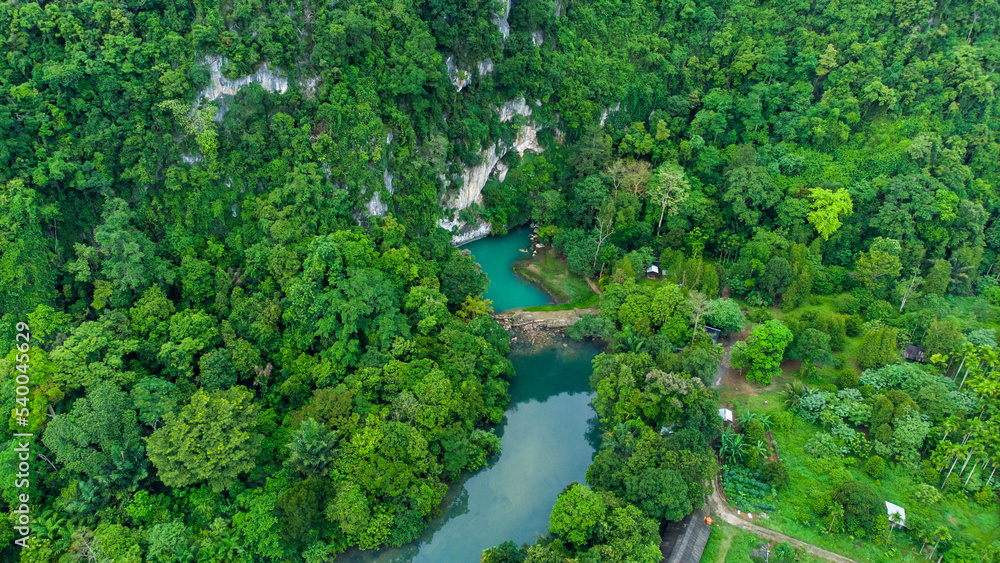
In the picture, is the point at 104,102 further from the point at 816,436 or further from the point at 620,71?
the point at 816,436

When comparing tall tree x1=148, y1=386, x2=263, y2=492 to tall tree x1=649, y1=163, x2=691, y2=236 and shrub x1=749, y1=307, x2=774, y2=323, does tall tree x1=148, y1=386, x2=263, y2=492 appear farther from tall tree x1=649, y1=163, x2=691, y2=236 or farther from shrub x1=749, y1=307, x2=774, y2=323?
tall tree x1=649, y1=163, x2=691, y2=236

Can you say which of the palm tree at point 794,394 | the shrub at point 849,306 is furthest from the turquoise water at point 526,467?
the shrub at point 849,306

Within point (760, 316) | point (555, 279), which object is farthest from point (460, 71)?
point (760, 316)

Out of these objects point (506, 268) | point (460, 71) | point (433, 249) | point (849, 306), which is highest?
point (460, 71)

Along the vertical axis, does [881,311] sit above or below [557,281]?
above

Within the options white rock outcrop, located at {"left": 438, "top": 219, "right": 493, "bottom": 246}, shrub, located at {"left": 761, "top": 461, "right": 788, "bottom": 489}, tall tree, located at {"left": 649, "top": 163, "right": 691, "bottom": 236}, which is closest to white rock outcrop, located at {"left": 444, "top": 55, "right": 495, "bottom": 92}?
white rock outcrop, located at {"left": 438, "top": 219, "right": 493, "bottom": 246}

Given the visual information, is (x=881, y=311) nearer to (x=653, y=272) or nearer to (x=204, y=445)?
(x=653, y=272)

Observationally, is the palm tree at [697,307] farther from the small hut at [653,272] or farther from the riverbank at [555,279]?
the riverbank at [555,279]
